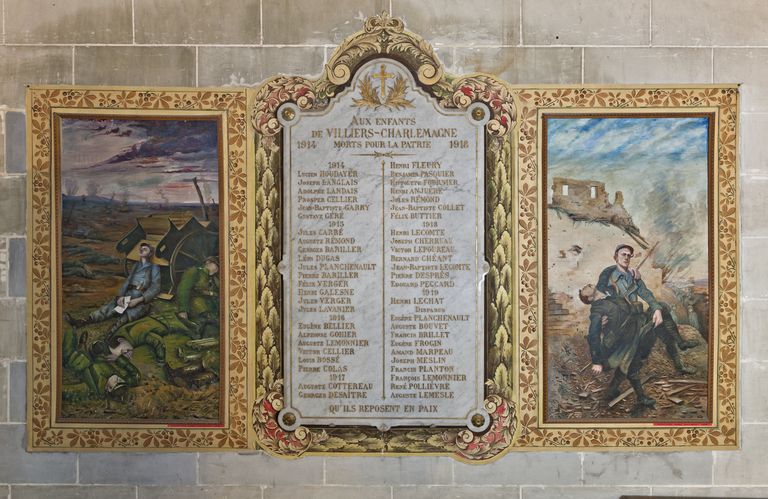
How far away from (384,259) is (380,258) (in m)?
0.03

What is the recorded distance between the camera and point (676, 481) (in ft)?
12.5

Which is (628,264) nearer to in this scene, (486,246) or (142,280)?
(486,246)

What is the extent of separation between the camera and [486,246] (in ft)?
12.5

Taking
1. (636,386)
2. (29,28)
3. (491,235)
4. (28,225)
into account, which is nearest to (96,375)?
(28,225)

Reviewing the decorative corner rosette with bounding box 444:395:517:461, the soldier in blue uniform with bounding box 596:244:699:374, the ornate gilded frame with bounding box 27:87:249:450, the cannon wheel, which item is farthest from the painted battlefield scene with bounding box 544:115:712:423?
the cannon wheel

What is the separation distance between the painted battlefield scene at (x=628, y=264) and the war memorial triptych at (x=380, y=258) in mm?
14

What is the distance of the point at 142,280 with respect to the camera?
3812 mm

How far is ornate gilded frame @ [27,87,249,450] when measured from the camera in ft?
12.5

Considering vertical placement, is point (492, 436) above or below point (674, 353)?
below

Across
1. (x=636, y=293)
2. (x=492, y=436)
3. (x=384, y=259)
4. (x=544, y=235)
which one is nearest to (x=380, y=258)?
(x=384, y=259)

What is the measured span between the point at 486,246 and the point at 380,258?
0.67 meters

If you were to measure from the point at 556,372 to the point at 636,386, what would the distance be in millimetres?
508

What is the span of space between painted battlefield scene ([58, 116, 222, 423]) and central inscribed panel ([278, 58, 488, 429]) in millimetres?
527

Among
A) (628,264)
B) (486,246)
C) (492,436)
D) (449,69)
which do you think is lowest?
(492,436)
